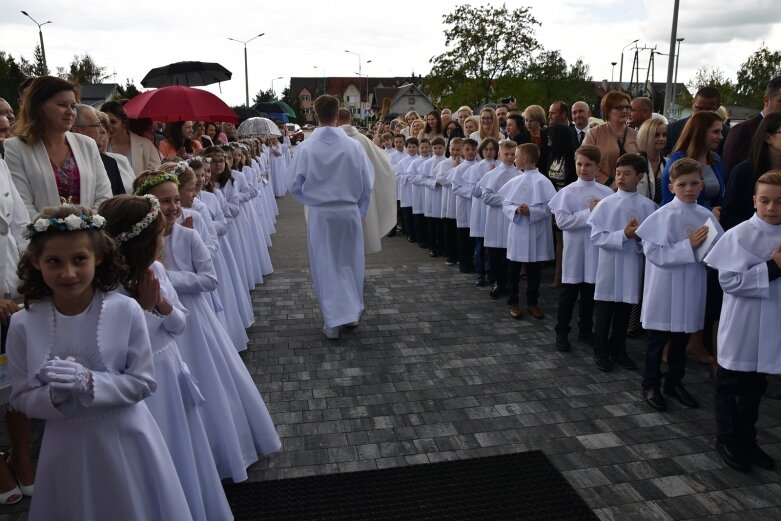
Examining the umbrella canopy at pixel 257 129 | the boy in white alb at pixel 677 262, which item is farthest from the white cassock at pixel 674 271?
the umbrella canopy at pixel 257 129

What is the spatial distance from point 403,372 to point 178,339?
242 cm

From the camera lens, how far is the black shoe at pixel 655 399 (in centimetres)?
473

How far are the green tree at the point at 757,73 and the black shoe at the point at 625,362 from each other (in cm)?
4242

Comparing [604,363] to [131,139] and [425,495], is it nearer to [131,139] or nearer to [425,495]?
[425,495]

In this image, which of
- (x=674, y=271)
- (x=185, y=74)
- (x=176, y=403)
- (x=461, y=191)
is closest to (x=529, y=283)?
(x=461, y=191)

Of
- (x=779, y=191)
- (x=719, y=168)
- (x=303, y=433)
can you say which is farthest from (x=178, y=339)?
(x=719, y=168)

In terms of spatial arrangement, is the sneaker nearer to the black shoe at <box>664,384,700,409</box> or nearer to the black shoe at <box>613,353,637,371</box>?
the black shoe at <box>613,353,637,371</box>

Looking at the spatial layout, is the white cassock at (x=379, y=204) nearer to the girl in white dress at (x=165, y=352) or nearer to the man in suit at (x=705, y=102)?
the man in suit at (x=705, y=102)

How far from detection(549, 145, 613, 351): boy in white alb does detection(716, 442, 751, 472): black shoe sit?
2.14 meters

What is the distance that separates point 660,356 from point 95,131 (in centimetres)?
500

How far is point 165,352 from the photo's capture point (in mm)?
3041

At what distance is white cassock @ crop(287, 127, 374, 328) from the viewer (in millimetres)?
6535

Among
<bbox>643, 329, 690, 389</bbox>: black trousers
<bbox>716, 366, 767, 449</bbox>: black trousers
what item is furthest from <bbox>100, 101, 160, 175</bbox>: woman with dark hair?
<bbox>716, 366, 767, 449</bbox>: black trousers

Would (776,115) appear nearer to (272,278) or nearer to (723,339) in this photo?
(723,339)
